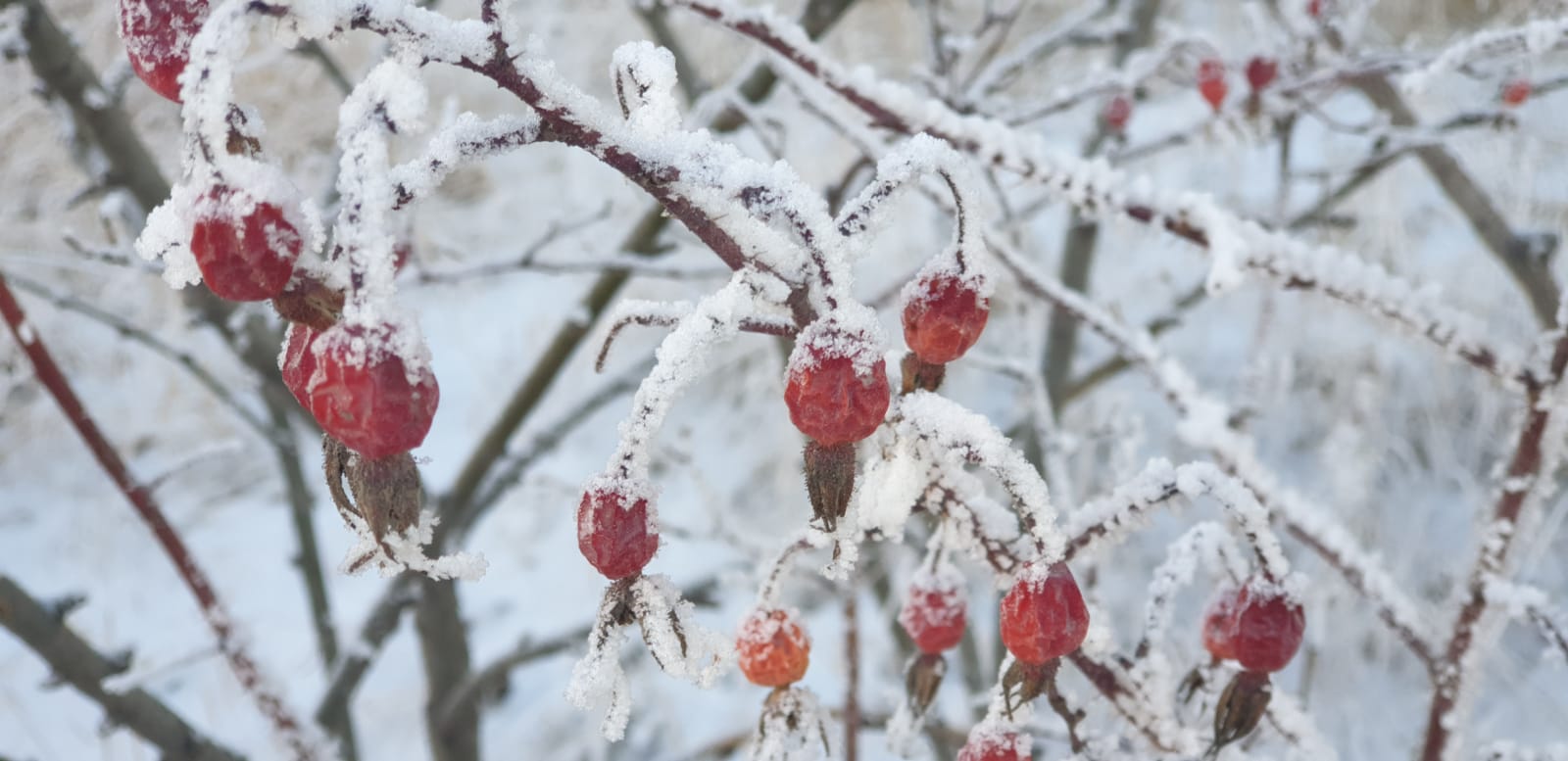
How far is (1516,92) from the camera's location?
45.3 inches

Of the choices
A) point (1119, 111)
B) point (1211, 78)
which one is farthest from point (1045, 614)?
point (1119, 111)

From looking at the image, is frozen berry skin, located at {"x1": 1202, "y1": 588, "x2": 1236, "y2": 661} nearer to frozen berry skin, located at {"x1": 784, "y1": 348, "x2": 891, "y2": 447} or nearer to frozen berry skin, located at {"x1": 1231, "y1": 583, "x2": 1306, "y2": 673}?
frozen berry skin, located at {"x1": 1231, "y1": 583, "x2": 1306, "y2": 673}

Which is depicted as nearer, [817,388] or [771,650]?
[817,388]

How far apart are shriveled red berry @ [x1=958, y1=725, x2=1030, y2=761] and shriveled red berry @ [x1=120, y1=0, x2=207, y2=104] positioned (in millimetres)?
384

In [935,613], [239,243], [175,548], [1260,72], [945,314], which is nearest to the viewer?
[239,243]

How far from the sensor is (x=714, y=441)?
3617 millimetres

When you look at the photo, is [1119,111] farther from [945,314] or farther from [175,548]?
[175,548]

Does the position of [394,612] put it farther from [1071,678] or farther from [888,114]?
[888,114]

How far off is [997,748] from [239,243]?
0.35m

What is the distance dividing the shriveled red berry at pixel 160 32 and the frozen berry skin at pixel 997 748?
0.38 meters

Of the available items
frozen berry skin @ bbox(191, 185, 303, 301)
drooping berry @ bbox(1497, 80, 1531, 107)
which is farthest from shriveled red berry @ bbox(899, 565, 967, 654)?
drooping berry @ bbox(1497, 80, 1531, 107)

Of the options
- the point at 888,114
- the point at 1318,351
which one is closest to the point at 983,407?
the point at 1318,351

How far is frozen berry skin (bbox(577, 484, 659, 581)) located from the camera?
32cm

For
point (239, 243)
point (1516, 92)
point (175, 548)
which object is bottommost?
point (239, 243)
